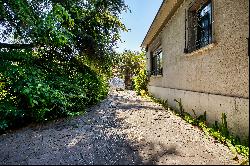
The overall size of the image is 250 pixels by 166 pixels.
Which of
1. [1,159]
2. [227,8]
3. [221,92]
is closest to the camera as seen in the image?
[1,159]

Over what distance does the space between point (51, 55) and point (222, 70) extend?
226 inches

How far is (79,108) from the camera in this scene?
8.52m

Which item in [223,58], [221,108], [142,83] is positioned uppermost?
[223,58]

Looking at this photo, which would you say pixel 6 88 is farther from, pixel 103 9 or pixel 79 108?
pixel 103 9

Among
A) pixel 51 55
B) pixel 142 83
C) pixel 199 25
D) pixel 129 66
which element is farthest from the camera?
pixel 129 66

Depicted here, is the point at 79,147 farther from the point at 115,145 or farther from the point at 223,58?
the point at 223,58

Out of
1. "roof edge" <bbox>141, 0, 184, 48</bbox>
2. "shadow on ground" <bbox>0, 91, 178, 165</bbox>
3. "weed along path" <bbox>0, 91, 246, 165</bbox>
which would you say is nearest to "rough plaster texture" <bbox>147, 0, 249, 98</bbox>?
"roof edge" <bbox>141, 0, 184, 48</bbox>

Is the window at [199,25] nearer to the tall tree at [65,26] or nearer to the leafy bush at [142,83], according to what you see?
the tall tree at [65,26]

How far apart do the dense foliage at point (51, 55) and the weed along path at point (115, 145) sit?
2.86 ft

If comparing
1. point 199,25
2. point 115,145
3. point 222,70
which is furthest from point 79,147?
point 199,25

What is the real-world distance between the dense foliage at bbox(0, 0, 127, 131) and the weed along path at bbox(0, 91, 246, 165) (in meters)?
0.87

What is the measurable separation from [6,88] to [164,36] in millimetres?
6544

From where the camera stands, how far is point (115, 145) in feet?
13.6

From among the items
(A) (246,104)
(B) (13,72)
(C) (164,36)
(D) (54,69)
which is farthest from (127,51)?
(A) (246,104)
